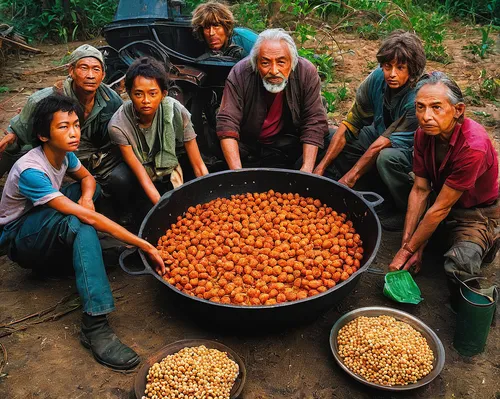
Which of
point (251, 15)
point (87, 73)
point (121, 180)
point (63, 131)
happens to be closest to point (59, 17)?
point (251, 15)

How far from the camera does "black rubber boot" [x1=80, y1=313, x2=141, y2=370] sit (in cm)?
261

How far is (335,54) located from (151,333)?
5.23 metres

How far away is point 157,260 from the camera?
9.11 ft

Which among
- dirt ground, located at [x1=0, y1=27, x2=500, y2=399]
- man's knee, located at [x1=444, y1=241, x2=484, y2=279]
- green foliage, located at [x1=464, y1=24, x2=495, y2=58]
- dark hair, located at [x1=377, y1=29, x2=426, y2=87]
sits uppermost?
dark hair, located at [x1=377, y1=29, x2=426, y2=87]

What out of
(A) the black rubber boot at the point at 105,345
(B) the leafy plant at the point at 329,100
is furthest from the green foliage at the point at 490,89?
(A) the black rubber boot at the point at 105,345

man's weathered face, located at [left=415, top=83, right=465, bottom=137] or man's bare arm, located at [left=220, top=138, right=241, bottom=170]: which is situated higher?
man's weathered face, located at [left=415, top=83, right=465, bottom=137]

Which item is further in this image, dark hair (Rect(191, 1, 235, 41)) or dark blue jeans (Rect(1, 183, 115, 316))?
dark hair (Rect(191, 1, 235, 41))

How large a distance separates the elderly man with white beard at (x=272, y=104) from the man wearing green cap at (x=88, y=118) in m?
0.84

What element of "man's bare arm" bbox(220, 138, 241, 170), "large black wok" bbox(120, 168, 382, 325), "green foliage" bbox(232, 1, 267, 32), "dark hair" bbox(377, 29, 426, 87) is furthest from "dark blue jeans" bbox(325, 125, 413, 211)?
"green foliage" bbox(232, 1, 267, 32)

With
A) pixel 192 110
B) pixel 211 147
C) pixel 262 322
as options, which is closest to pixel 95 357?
pixel 262 322

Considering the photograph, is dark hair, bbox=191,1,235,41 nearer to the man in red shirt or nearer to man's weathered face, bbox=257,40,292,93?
man's weathered face, bbox=257,40,292,93

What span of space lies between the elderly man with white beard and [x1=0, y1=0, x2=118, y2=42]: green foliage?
18.1 ft

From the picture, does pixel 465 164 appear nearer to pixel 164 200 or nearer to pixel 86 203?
pixel 164 200

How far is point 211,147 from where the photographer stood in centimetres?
440
